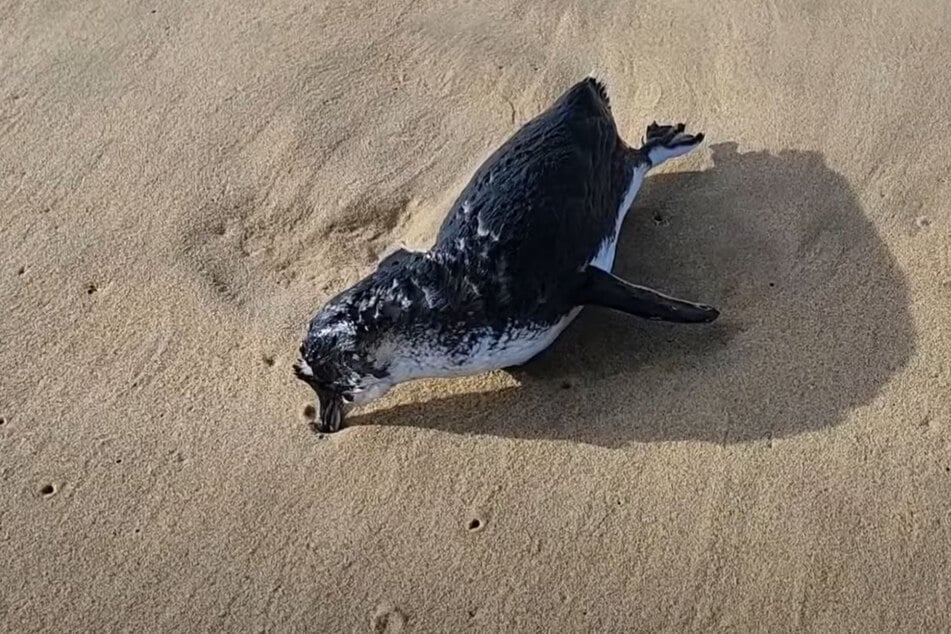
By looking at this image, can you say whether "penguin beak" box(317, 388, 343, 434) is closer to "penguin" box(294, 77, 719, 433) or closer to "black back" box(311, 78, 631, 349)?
"penguin" box(294, 77, 719, 433)

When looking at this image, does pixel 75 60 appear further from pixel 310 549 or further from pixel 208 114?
pixel 310 549

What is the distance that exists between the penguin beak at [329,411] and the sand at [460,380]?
A: 43 mm

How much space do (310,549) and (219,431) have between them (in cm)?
55

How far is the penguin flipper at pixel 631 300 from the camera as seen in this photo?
3.54 m

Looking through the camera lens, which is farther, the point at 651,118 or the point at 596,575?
the point at 651,118

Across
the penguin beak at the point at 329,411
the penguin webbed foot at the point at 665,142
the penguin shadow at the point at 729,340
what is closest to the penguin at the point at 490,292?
the penguin beak at the point at 329,411

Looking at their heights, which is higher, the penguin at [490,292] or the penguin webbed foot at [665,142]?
the penguin at [490,292]

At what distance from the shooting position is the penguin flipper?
3545 millimetres

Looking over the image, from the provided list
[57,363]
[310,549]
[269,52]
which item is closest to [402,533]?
[310,549]

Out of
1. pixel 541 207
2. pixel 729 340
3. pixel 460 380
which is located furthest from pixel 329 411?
pixel 729 340

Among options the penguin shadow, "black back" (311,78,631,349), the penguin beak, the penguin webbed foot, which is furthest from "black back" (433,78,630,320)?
the penguin beak

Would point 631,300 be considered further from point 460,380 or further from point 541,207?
point 460,380

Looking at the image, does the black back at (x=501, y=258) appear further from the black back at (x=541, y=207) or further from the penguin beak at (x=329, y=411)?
the penguin beak at (x=329, y=411)

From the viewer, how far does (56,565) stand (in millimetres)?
3312
